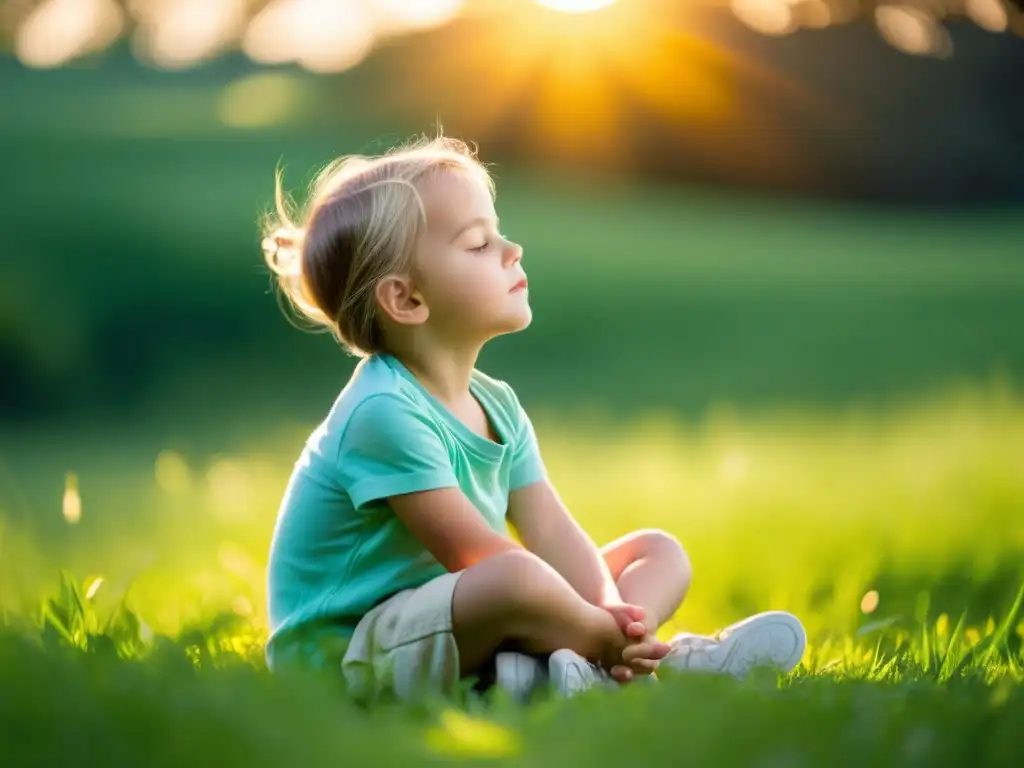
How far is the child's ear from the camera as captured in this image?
2.52 metres

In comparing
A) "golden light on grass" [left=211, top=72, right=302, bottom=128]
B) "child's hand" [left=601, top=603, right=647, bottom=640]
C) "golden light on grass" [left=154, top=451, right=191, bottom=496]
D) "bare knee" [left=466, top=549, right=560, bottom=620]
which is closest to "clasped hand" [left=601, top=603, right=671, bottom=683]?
"child's hand" [left=601, top=603, right=647, bottom=640]

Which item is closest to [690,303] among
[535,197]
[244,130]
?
[535,197]

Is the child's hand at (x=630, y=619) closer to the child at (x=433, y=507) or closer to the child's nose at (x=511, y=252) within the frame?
the child at (x=433, y=507)

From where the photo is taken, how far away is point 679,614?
3410 mm

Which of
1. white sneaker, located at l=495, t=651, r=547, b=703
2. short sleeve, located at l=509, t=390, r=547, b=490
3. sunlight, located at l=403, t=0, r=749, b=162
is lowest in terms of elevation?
white sneaker, located at l=495, t=651, r=547, b=703

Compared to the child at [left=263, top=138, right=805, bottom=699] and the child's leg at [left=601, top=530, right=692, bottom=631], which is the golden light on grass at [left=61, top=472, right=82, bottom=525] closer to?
the child at [left=263, top=138, right=805, bottom=699]

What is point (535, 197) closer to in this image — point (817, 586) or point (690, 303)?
point (690, 303)

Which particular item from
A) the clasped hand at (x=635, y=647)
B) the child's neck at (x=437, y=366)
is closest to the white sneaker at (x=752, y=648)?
the clasped hand at (x=635, y=647)

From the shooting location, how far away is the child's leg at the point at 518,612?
220 cm

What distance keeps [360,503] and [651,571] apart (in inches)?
26.1

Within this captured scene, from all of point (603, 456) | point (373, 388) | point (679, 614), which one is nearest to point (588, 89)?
point (603, 456)

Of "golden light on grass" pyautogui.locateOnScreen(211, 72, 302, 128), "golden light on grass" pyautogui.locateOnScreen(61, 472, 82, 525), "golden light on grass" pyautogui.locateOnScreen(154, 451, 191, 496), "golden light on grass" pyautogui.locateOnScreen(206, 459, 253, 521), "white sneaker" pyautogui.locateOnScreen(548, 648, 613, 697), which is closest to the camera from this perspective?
"white sneaker" pyautogui.locateOnScreen(548, 648, 613, 697)

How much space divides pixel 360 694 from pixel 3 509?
1.75 meters

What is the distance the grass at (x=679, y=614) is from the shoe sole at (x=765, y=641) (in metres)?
0.06
